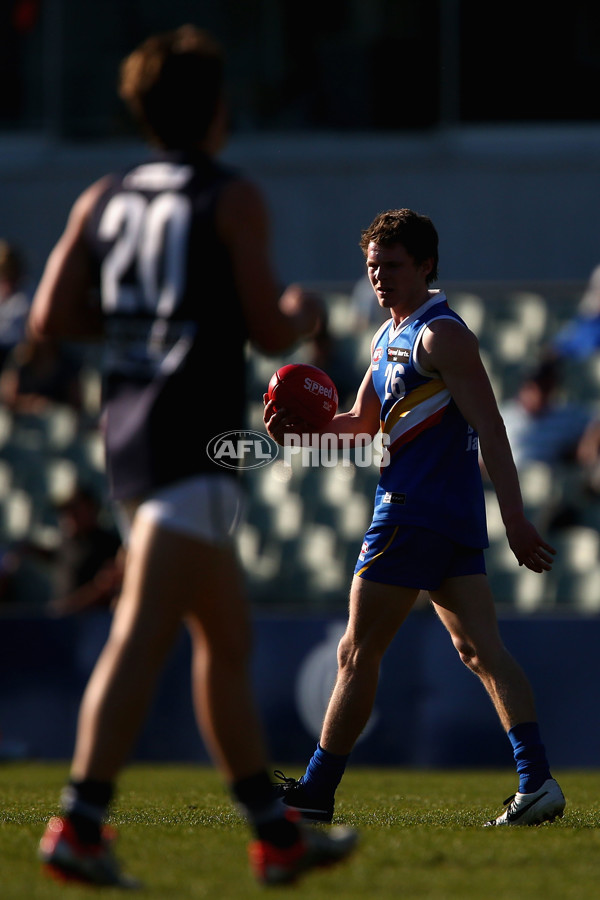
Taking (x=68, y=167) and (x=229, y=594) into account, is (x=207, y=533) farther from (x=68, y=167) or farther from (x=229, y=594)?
(x=68, y=167)

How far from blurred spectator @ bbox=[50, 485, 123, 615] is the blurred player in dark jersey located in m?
6.84

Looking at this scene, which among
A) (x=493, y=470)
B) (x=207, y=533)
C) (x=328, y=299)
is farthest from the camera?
(x=328, y=299)

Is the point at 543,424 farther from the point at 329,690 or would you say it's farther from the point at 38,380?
the point at 38,380

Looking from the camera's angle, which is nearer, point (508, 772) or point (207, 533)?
point (207, 533)

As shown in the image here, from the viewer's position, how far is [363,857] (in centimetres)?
393

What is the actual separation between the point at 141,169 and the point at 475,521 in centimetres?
187

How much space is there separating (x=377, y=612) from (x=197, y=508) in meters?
1.43

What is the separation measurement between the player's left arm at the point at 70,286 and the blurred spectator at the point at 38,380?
8.96 m

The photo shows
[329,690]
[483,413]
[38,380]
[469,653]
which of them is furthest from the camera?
[38,380]

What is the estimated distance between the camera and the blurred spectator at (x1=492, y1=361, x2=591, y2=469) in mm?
10625

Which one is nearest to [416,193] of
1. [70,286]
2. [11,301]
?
[11,301]

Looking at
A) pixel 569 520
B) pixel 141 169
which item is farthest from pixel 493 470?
pixel 569 520

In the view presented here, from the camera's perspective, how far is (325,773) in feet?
15.8

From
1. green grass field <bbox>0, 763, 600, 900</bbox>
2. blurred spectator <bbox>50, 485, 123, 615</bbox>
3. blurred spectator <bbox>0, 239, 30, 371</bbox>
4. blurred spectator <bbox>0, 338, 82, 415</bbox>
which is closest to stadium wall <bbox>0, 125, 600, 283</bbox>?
blurred spectator <bbox>0, 239, 30, 371</bbox>
